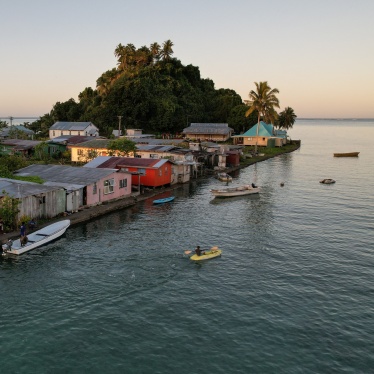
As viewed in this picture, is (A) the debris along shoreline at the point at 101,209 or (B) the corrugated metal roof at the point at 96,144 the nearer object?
(A) the debris along shoreline at the point at 101,209

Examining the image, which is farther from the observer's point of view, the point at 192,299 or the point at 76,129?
the point at 76,129

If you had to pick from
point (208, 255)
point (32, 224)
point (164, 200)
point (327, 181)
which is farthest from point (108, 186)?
point (327, 181)

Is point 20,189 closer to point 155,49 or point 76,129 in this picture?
point 76,129

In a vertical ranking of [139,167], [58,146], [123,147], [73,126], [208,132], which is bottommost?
[139,167]

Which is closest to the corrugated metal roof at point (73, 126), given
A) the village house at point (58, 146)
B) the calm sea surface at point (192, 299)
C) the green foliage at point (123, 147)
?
the village house at point (58, 146)

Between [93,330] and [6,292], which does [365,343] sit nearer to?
[93,330]

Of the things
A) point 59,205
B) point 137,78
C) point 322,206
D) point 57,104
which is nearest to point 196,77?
point 137,78

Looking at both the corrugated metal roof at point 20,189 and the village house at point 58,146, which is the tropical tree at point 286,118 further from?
the corrugated metal roof at point 20,189
